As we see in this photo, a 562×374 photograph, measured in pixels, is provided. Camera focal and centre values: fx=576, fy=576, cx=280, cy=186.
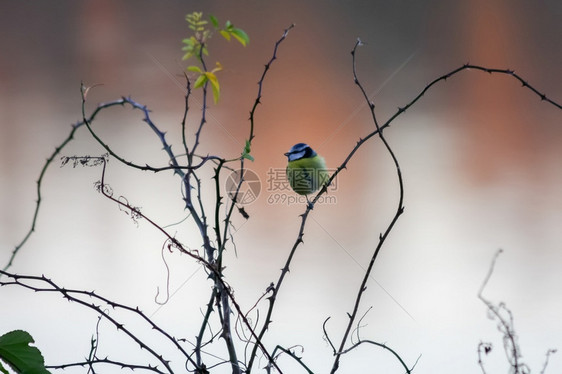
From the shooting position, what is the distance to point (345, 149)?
4.83 feet

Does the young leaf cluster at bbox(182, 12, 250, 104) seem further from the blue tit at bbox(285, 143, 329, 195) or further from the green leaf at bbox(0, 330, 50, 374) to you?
the blue tit at bbox(285, 143, 329, 195)

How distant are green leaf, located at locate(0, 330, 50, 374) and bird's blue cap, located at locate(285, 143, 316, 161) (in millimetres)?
800

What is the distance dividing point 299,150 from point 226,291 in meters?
0.77

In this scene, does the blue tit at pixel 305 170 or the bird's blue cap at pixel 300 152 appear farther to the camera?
the bird's blue cap at pixel 300 152

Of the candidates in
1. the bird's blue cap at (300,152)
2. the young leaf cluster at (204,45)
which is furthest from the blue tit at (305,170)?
the young leaf cluster at (204,45)

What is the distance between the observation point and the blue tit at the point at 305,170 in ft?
3.61

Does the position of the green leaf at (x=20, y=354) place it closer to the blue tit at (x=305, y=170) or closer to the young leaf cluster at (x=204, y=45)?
the young leaf cluster at (x=204, y=45)

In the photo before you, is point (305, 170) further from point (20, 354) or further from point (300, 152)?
point (20, 354)

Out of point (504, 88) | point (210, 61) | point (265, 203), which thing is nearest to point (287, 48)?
point (210, 61)

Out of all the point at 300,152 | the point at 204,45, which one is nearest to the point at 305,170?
the point at 300,152

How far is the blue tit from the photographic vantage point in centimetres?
110

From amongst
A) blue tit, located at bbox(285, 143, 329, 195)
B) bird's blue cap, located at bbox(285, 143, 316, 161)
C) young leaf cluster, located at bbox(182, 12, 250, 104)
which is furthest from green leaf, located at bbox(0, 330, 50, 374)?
bird's blue cap, located at bbox(285, 143, 316, 161)

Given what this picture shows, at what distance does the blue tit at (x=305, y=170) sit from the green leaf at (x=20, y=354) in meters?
0.64

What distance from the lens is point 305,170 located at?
1145mm
